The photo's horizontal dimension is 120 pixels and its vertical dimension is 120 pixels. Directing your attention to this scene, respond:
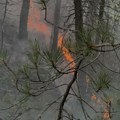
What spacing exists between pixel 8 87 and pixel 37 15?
72.5 feet

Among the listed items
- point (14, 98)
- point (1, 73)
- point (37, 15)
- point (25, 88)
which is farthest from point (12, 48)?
point (25, 88)

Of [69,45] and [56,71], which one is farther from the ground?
[69,45]

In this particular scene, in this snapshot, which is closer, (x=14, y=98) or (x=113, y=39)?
(x=113, y=39)

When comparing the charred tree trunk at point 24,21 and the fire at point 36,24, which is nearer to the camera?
the charred tree trunk at point 24,21

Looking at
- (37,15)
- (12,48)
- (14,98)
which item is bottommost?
(14,98)

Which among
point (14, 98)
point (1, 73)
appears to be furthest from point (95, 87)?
point (1, 73)

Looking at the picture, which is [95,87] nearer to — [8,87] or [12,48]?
[8,87]

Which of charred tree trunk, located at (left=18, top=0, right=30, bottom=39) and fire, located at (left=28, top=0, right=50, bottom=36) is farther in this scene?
fire, located at (left=28, top=0, right=50, bottom=36)

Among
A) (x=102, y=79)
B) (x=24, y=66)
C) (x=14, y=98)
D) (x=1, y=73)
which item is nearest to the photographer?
(x=102, y=79)

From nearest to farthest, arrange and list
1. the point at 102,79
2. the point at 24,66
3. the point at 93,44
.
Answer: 1. the point at 93,44
2. the point at 102,79
3. the point at 24,66

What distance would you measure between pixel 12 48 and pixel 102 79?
2496 cm

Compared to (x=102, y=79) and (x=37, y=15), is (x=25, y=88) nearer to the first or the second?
(x=102, y=79)

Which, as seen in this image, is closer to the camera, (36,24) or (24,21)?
(24,21)

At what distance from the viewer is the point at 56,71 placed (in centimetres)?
348
